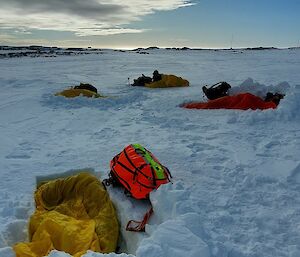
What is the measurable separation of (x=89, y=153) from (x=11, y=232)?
246 centimetres

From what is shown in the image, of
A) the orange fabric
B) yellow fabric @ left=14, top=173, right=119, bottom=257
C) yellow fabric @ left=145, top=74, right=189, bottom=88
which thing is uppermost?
yellow fabric @ left=145, top=74, right=189, bottom=88

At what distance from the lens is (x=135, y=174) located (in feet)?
14.0

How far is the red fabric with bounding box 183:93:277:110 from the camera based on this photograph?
8395mm

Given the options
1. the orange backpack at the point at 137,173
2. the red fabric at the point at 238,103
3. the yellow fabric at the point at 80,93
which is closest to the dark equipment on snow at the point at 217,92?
the red fabric at the point at 238,103

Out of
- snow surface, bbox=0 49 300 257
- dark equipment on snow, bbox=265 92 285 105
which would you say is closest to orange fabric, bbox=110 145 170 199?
snow surface, bbox=0 49 300 257

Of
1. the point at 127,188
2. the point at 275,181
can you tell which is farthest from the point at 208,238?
the point at 275,181

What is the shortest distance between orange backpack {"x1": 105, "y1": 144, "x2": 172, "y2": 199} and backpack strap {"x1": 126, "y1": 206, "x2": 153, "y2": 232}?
29 cm

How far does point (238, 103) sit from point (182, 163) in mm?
3702

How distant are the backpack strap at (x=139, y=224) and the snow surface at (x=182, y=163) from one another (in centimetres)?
5

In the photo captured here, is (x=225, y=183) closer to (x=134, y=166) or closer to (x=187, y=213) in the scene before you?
(x=134, y=166)

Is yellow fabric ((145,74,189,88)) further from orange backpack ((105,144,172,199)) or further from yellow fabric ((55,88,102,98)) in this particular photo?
orange backpack ((105,144,172,199))

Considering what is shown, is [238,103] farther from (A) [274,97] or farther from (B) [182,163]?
(B) [182,163]

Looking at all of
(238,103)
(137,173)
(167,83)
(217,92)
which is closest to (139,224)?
(137,173)

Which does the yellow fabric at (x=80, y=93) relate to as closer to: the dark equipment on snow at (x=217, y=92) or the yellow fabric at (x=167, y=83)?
the yellow fabric at (x=167, y=83)
